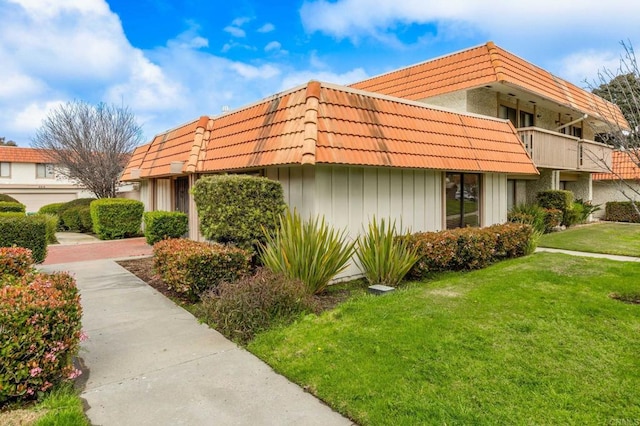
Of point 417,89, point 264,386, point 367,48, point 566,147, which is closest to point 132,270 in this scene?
point 264,386

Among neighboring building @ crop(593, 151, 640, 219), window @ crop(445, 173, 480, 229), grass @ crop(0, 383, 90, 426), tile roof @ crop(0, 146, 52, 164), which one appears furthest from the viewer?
tile roof @ crop(0, 146, 52, 164)

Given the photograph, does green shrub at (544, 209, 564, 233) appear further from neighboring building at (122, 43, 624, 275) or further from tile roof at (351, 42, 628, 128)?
tile roof at (351, 42, 628, 128)

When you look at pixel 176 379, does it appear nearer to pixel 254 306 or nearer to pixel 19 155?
pixel 254 306

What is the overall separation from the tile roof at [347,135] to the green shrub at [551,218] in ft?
19.0

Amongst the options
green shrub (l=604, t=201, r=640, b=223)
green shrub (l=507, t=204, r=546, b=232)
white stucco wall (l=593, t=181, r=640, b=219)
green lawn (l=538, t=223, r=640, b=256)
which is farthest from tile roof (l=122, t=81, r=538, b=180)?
white stucco wall (l=593, t=181, r=640, b=219)

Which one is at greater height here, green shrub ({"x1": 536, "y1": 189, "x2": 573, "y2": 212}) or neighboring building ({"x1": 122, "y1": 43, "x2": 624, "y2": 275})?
neighboring building ({"x1": 122, "y1": 43, "x2": 624, "y2": 275})

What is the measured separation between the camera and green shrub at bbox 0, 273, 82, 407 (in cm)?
327

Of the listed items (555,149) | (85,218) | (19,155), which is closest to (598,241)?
(555,149)

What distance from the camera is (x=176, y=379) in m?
3.96

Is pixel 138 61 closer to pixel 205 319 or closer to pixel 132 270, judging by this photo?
pixel 132 270

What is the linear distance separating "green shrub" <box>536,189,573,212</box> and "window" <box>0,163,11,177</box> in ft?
149

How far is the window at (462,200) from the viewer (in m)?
10.8

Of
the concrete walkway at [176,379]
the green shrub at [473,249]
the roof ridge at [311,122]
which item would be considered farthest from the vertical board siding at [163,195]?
the green shrub at [473,249]

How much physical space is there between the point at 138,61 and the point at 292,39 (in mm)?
6788
